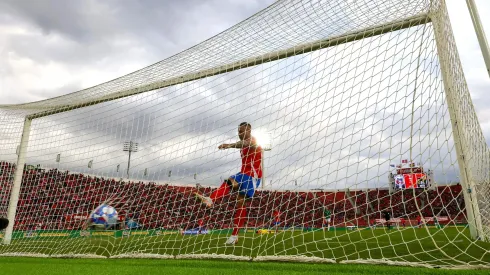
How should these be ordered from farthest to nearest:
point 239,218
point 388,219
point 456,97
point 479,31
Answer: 1. point 388,219
2. point 239,218
3. point 456,97
4. point 479,31

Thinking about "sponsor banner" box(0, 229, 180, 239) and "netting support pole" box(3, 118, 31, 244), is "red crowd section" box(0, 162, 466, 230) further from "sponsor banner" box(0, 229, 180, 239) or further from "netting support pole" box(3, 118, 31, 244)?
"netting support pole" box(3, 118, 31, 244)

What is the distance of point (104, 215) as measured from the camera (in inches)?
252

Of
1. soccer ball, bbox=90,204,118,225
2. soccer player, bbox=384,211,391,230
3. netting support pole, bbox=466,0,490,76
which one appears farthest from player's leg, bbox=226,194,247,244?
soccer player, bbox=384,211,391,230

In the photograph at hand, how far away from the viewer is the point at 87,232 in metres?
6.07

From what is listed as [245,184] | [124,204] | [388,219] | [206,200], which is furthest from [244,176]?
[388,219]

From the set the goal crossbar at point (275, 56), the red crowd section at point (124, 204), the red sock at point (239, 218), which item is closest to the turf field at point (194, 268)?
the red sock at point (239, 218)

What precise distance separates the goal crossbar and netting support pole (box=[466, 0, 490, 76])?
3.05 feet

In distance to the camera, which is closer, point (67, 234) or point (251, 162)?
point (251, 162)

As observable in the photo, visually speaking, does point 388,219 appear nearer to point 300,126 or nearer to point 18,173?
point 300,126

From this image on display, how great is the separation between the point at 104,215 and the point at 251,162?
3.53 m

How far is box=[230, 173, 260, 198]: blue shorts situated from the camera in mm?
4590

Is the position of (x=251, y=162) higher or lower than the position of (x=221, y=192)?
higher

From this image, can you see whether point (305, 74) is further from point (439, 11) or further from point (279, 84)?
point (439, 11)

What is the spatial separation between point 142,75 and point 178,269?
380 cm
